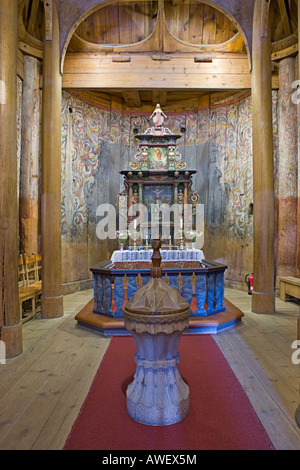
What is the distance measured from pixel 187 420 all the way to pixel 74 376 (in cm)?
134

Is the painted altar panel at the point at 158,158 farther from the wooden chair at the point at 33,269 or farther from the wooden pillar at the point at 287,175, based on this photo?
the wooden chair at the point at 33,269

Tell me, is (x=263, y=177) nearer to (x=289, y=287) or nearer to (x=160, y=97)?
(x=289, y=287)

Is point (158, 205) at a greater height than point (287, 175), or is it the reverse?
point (287, 175)

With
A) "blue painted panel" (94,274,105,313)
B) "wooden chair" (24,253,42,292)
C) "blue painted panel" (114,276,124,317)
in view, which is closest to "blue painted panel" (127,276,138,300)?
"blue painted panel" (114,276,124,317)

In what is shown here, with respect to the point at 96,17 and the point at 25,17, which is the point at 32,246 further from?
the point at 96,17

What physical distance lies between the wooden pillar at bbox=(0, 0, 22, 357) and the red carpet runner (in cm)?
123

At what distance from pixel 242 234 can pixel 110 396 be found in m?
6.29

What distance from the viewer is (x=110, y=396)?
2852 millimetres

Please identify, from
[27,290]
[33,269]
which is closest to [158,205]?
[33,269]

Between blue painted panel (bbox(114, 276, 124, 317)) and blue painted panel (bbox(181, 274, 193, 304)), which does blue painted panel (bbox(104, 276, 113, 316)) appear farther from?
blue painted panel (bbox(181, 274, 193, 304))

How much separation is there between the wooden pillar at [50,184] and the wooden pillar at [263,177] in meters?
3.52

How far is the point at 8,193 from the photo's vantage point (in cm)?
393

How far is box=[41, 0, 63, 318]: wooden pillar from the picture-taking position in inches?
223
